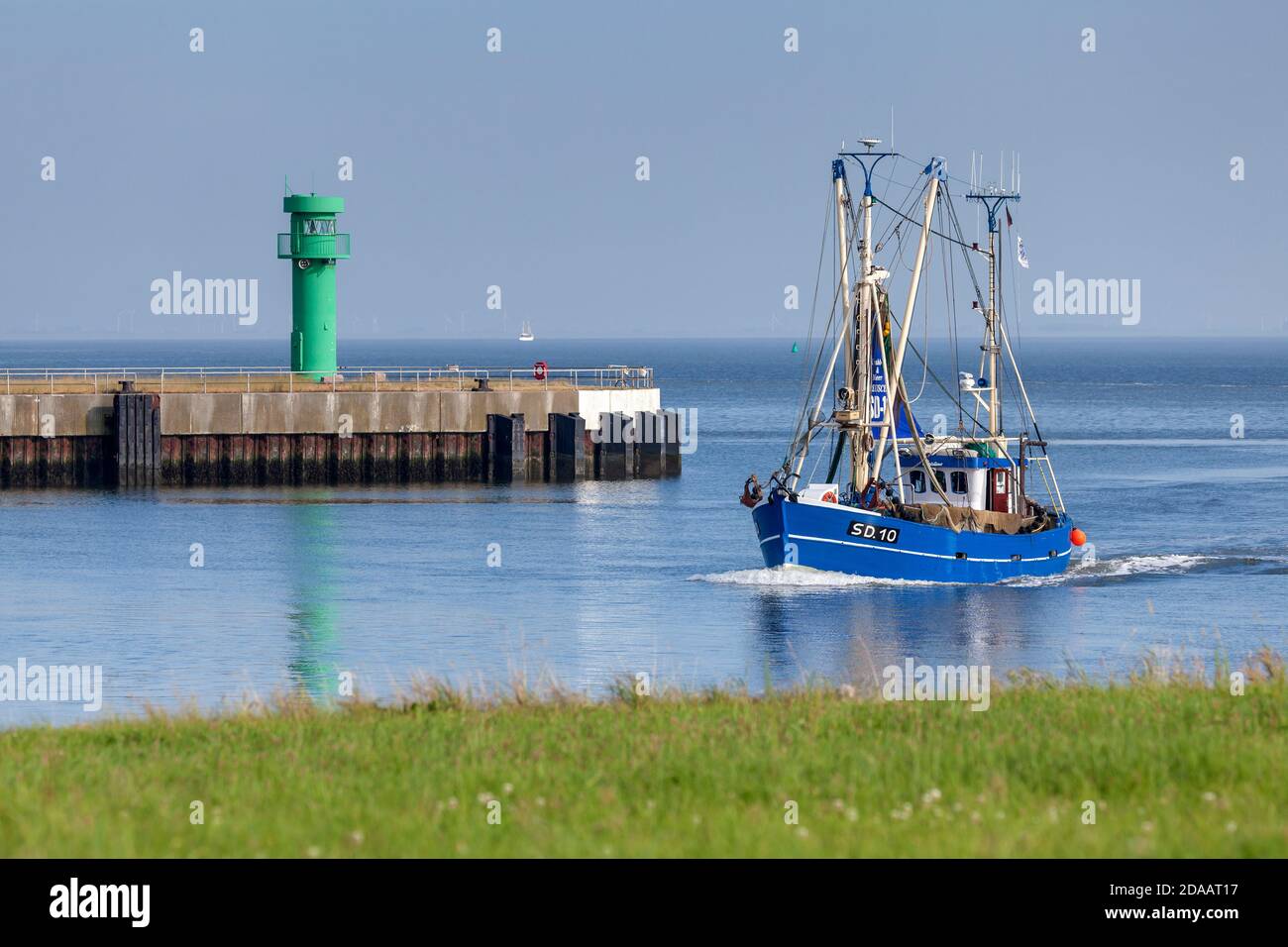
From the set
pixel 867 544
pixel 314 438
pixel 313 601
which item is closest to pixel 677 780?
pixel 313 601

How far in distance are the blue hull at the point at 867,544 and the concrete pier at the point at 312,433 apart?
31082 mm

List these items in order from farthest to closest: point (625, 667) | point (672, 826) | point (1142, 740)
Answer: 1. point (625, 667)
2. point (1142, 740)
3. point (672, 826)

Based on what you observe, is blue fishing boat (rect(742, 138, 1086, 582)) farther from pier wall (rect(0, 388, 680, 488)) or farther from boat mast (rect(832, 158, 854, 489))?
pier wall (rect(0, 388, 680, 488))

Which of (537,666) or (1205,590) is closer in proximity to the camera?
(537,666)

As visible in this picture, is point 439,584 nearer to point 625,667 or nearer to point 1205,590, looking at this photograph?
point 625,667

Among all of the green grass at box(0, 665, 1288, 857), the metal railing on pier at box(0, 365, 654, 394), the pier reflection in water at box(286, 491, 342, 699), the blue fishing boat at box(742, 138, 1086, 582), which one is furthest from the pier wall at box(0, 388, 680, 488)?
the green grass at box(0, 665, 1288, 857)

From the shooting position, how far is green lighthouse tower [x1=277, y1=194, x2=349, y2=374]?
83.0 metres

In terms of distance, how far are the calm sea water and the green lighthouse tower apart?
10.6 metres

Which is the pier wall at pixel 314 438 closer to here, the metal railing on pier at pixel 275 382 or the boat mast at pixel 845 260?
the metal railing on pier at pixel 275 382

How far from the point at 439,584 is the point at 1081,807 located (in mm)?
36193

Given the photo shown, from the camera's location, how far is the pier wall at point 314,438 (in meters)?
74.8

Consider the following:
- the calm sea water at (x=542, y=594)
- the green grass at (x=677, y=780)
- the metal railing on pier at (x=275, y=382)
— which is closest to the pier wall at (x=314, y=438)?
the metal railing on pier at (x=275, y=382)
